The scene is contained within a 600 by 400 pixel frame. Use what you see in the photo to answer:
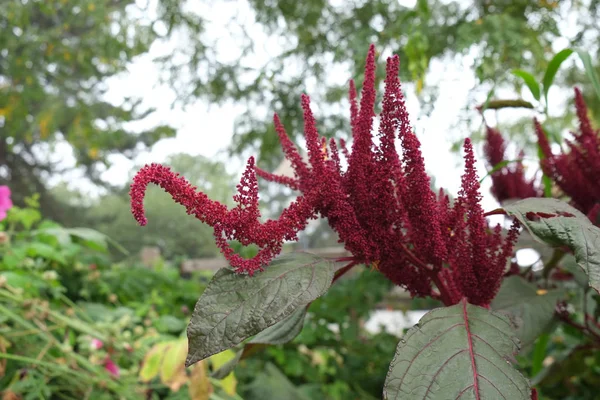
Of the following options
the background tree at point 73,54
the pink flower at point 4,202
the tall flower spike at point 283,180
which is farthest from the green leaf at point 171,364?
the background tree at point 73,54

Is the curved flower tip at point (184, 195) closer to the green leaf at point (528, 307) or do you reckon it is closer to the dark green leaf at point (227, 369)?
the dark green leaf at point (227, 369)

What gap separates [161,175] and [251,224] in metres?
0.07

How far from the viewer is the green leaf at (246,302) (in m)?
0.35

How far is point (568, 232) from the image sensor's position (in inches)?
15.1

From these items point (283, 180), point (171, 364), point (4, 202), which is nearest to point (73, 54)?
point (4, 202)

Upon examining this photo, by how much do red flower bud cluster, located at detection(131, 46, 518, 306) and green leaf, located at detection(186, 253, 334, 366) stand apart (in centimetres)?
2

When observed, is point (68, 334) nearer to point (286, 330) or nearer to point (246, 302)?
point (286, 330)

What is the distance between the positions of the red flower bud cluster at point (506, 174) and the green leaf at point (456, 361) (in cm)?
55

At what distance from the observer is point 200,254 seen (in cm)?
567

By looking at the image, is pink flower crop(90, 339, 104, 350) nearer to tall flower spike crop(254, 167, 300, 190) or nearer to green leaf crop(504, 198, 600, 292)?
tall flower spike crop(254, 167, 300, 190)

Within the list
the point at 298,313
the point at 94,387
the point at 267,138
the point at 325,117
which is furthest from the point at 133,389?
the point at 325,117

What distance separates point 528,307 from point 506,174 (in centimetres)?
40

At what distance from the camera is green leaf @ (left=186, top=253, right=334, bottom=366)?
1.16 feet

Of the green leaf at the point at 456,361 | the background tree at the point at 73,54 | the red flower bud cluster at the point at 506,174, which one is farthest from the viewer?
the background tree at the point at 73,54
